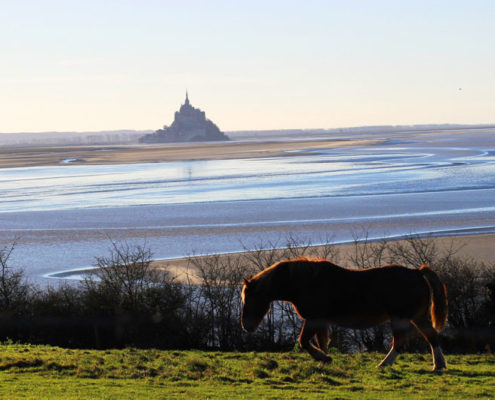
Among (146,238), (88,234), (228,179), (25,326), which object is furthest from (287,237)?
(228,179)

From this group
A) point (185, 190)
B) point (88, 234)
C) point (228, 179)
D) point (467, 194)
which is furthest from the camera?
point (228, 179)

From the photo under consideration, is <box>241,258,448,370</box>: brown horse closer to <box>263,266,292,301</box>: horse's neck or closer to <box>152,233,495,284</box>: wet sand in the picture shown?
<box>263,266,292,301</box>: horse's neck

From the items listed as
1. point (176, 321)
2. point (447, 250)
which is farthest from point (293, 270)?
point (447, 250)

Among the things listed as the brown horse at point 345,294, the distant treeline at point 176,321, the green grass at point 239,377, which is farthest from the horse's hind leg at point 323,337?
the distant treeline at point 176,321

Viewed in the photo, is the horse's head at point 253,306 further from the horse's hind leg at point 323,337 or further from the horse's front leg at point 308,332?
the horse's hind leg at point 323,337

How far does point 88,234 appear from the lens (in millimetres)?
39688

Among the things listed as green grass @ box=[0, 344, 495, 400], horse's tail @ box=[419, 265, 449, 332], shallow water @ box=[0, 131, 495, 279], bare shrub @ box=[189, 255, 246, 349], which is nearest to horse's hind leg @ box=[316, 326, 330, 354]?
green grass @ box=[0, 344, 495, 400]

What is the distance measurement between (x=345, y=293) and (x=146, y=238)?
28.7 meters

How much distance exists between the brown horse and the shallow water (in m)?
20.7

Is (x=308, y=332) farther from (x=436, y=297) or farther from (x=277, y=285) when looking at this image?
(x=436, y=297)

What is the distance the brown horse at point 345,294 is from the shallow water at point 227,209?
20.7 m

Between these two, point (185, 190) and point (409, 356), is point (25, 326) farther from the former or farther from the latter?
point (185, 190)

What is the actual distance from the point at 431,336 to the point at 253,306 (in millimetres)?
2584

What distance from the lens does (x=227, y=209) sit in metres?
48.9
